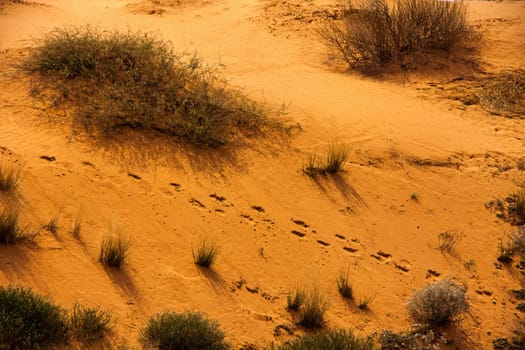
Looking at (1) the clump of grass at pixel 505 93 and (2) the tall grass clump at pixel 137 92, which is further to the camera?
(1) the clump of grass at pixel 505 93

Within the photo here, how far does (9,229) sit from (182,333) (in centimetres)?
196

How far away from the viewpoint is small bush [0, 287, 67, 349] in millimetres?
4895

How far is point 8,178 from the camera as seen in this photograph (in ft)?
22.3

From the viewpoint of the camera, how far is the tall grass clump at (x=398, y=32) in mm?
13312

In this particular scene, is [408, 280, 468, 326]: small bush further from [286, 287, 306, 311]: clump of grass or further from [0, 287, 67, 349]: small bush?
[0, 287, 67, 349]: small bush

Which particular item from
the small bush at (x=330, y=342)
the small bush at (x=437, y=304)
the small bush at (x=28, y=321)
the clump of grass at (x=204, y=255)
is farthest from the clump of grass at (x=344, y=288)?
the small bush at (x=28, y=321)

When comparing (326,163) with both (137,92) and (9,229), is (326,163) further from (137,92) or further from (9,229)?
(9,229)

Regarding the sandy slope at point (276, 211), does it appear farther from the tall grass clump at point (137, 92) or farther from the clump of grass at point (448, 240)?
the tall grass clump at point (137, 92)

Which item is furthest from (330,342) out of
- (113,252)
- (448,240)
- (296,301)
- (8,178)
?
(8,178)

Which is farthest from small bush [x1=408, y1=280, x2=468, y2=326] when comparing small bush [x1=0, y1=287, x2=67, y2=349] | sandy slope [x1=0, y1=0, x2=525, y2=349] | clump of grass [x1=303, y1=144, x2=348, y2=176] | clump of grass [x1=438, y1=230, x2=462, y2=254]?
small bush [x1=0, y1=287, x2=67, y2=349]

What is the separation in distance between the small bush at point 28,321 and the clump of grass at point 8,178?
172 cm

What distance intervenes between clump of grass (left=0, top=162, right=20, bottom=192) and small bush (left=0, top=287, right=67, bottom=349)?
1718 mm

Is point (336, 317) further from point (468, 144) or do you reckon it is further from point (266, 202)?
point (468, 144)

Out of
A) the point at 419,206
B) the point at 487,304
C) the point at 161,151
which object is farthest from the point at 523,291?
the point at 161,151
